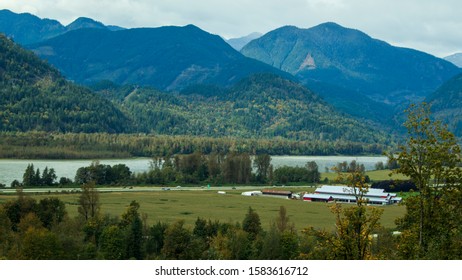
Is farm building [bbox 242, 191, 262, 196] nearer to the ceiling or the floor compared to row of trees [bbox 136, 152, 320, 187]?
nearer to the floor

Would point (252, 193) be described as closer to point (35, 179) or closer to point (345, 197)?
point (345, 197)

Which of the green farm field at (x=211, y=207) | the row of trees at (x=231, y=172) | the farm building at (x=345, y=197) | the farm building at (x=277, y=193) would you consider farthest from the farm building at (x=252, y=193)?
the row of trees at (x=231, y=172)

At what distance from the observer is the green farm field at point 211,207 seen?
3118 inches

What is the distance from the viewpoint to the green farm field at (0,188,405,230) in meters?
79.2

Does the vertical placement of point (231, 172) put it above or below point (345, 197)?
above

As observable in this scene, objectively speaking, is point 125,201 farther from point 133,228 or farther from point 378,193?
point 378,193

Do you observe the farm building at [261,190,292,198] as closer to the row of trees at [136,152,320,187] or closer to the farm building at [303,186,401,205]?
the farm building at [303,186,401,205]

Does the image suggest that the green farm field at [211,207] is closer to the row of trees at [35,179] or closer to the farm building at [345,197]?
the farm building at [345,197]

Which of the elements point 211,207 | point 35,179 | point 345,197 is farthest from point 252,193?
point 35,179

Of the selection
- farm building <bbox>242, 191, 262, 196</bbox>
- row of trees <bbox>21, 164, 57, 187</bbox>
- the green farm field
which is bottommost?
the green farm field

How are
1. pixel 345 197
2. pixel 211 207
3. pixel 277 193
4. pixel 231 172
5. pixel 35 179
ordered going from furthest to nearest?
pixel 231 172
pixel 35 179
pixel 277 193
pixel 345 197
pixel 211 207

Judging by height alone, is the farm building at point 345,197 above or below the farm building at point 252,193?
below

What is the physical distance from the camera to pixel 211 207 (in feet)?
301

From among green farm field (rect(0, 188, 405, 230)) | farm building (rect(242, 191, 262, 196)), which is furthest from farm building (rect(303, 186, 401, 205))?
farm building (rect(242, 191, 262, 196))
